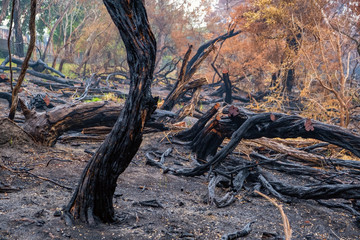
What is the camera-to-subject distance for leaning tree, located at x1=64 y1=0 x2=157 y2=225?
2396 millimetres

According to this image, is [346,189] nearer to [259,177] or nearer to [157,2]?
A: [259,177]

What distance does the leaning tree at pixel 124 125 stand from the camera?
7.86 ft

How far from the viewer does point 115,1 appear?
7.65 ft

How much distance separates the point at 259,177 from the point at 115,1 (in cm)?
333

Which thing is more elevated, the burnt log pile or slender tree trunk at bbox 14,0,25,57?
Result: slender tree trunk at bbox 14,0,25,57

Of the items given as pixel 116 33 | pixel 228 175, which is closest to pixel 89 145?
pixel 228 175

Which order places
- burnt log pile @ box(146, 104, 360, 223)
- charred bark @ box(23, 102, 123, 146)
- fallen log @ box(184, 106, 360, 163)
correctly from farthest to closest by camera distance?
charred bark @ box(23, 102, 123, 146) → fallen log @ box(184, 106, 360, 163) → burnt log pile @ box(146, 104, 360, 223)

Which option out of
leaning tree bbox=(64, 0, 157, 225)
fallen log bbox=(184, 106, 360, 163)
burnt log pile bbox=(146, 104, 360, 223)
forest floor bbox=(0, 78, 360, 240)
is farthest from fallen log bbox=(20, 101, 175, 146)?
leaning tree bbox=(64, 0, 157, 225)

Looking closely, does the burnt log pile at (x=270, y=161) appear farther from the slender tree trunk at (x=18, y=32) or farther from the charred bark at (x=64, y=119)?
the slender tree trunk at (x=18, y=32)

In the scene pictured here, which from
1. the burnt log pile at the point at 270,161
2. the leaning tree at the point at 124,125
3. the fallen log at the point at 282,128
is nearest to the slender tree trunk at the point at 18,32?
the burnt log pile at the point at 270,161

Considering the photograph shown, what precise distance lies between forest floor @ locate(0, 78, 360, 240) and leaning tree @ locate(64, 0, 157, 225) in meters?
0.19

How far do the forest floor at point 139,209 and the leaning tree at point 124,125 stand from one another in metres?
0.19

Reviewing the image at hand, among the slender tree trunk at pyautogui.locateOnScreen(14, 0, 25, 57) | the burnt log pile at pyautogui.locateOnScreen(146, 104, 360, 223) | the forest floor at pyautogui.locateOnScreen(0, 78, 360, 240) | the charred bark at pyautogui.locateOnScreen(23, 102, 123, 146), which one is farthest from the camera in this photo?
the slender tree trunk at pyautogui.locateOnScreen(14, 0, 25, 57)

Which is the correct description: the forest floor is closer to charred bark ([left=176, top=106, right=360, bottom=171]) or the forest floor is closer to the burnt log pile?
the burnt log pile
